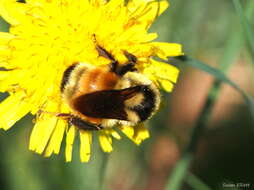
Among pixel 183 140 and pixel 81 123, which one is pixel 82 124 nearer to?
pixel 81 123

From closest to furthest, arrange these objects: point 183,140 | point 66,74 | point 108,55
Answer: point 66,74, point 108,55, point 183,140

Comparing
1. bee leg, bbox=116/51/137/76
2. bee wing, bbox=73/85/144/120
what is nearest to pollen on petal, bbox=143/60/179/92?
bee leg, bbox=116/51/137/76

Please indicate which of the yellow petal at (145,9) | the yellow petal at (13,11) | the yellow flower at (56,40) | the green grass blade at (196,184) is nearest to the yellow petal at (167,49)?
the yellow flower at (56,40)

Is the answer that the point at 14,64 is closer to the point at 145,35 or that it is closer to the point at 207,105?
the point at 145,35

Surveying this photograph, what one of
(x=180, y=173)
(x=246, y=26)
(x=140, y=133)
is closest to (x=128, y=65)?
(x=140, y=133)

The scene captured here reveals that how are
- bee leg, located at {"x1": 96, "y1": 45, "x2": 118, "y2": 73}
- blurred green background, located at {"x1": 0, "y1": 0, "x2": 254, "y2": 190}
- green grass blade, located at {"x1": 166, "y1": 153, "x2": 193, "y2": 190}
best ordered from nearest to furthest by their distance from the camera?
bee leg, located at {"x1": 96, "y1": 45, "x2": 118, "y2": 73}, green grass blade, located at {"x1": 166, "y1": 153, "x2": 193, "y2": 190}, blurred green background, located at {"x1": 0, "y1": 0, "x2": 254, "y2": 190}

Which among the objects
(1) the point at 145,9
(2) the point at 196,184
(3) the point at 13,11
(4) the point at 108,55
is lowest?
(2) the point at 196,184

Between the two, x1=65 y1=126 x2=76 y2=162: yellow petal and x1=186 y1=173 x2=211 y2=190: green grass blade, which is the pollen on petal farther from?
x1=186 y1=173 x2=211 y2=190: green grass blade
